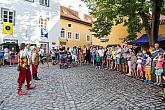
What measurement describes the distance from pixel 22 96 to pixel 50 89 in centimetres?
180

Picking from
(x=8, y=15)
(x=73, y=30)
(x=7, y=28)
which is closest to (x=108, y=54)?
(x=7, y=28)

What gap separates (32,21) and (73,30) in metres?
13.6

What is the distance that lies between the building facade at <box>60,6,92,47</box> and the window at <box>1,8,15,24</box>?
1145 cm

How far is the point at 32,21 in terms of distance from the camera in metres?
34.8

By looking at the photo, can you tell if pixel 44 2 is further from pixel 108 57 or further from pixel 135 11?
pixel 135 11

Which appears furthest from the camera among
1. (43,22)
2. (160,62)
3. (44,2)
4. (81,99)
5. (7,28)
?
(44,2)

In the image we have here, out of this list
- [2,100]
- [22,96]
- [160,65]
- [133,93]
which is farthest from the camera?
[160,65]

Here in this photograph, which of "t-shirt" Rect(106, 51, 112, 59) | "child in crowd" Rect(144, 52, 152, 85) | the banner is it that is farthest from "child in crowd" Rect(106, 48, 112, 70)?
the banner

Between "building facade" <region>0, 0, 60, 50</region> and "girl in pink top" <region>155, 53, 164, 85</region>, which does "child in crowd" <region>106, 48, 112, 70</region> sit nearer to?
"girl in pink top" <region>155, 53, 164, 85</region>

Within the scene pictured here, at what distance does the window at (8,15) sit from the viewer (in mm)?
31312

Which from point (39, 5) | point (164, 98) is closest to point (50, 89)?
point (164, 98)

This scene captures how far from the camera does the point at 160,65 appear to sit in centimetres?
1348

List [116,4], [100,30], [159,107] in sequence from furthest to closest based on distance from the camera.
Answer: [100,30], [116,4], [159,107]

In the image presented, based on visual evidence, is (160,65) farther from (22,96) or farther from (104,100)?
(22,96)
